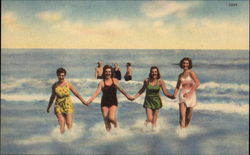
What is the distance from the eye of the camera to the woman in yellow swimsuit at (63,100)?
4.48 meters

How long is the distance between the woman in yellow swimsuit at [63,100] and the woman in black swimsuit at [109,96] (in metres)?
0.23

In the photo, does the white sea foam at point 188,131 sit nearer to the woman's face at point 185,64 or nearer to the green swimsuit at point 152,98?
the green swimsuit at point 152,98

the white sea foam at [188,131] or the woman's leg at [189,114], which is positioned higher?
the woman's leg at [189,114]

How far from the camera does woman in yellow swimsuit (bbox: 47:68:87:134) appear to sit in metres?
4.48

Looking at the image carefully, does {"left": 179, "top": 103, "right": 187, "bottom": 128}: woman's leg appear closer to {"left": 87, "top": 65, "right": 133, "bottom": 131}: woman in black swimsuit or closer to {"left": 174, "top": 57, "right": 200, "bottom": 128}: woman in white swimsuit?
{"left": 174, "top": 57, "right": 200, "bottom": 128}: woman in white swimsuit

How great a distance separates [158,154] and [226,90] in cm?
98

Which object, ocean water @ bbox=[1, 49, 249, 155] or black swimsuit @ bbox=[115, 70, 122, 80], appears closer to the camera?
ocean water @ bbox=[1, 49, 249, 155]

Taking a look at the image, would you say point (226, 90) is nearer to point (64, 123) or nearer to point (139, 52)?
point (139, 52)

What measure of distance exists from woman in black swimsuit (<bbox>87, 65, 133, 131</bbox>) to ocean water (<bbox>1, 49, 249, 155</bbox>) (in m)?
0.05

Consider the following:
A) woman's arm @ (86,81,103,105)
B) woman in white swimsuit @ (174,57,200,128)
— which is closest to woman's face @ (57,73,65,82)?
woman's arm @ (86,81,103,105)

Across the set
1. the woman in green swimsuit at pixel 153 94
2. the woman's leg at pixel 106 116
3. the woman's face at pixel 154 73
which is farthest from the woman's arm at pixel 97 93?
the woman's face at pixel 154 73

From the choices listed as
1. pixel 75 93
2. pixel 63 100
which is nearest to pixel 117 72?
pixel 75 93

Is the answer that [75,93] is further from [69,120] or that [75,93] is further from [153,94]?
[153,94]

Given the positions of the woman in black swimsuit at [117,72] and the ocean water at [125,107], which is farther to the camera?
the woman in black swimsuit at [117,72]
